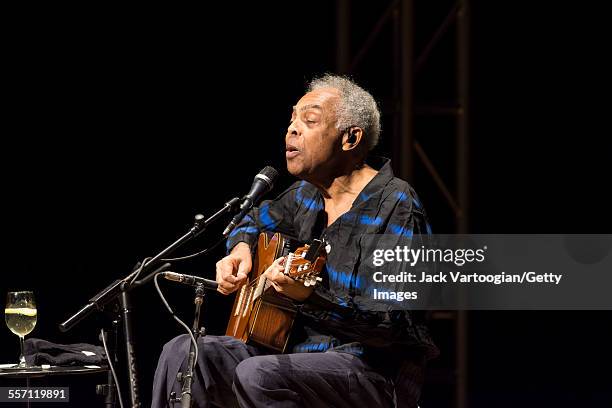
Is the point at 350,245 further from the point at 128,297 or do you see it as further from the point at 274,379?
the point at 128,297

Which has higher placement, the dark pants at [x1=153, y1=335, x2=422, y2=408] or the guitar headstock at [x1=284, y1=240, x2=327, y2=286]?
the guitar headstock at [x1=284, y1=240, x2=327, y2=286]

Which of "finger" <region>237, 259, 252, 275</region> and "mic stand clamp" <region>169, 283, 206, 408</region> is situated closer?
"mic stand clamp" <region>169, 283, 206, 408</region>

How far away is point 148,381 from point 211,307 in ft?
1.98

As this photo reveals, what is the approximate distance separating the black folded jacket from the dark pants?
1.79 ft

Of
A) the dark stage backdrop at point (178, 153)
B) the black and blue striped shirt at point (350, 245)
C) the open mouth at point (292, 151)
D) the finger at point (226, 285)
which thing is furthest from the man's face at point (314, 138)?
the dark stage backdrop at point (178, 153)

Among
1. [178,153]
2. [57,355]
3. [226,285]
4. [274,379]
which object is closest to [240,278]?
[226,285]

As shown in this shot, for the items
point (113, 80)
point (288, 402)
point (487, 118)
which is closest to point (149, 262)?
point (288, 402)

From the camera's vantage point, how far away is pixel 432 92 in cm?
529

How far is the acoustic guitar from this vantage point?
2625 millimetres

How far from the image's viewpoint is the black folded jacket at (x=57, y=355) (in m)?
3.29

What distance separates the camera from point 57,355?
3.33m

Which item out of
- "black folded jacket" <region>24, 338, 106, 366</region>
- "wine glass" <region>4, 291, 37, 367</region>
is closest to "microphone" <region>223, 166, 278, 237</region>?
"black folded jacket" <region>24, 338, 106, 366</region>

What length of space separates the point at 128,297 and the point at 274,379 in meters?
0.54

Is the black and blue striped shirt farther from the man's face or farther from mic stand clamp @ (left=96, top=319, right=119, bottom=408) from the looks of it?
mic stand clamp @ (left=96, top=319, right=119, bottom=408)
